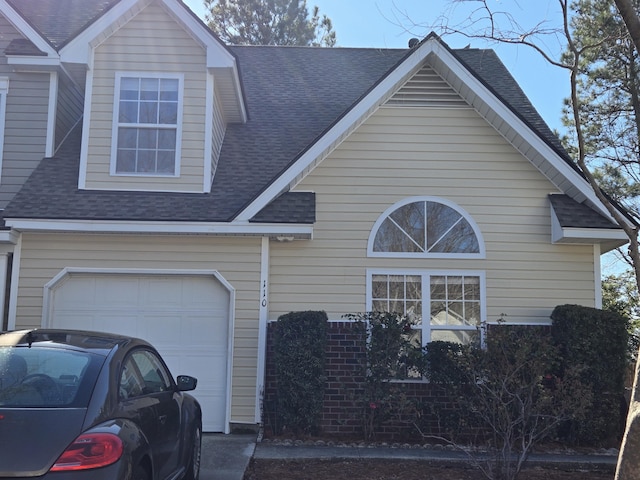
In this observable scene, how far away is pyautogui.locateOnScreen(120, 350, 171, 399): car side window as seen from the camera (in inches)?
180

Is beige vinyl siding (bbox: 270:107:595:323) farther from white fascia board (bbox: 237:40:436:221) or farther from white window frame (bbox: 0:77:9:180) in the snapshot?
white window frame (bbox: 0:77:9:180)

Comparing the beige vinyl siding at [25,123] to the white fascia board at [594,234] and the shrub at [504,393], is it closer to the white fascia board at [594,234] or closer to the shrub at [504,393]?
the shrub at [504,393]

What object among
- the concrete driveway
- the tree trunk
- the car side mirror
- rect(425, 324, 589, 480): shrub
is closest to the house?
the concrete driveway

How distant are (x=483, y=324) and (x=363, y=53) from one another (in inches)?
319

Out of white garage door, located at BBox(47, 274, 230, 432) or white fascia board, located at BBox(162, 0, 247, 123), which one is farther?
white fascia board, located at BBox(162, 0, 247, 123)

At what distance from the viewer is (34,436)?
3.71 m

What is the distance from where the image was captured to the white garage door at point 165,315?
9.16m

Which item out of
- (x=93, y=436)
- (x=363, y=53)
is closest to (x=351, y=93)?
(x=363, y=53)

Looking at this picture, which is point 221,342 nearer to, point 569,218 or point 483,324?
point 483,324

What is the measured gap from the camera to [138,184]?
956 cm

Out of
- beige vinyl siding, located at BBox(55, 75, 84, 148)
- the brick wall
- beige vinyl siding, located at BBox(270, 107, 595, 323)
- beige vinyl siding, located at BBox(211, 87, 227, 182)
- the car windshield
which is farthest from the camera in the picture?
beige vinyl siding, located at BBox(55, 75, 84, 148)

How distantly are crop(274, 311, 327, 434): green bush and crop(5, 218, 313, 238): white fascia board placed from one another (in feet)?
4.06

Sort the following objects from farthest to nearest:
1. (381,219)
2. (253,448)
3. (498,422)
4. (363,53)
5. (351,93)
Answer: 1. (363,53)
2. (351,93)
3. (381,219)
4. (253,448)
5. (498,422)

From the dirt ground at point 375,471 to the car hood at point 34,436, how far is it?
333 cm
